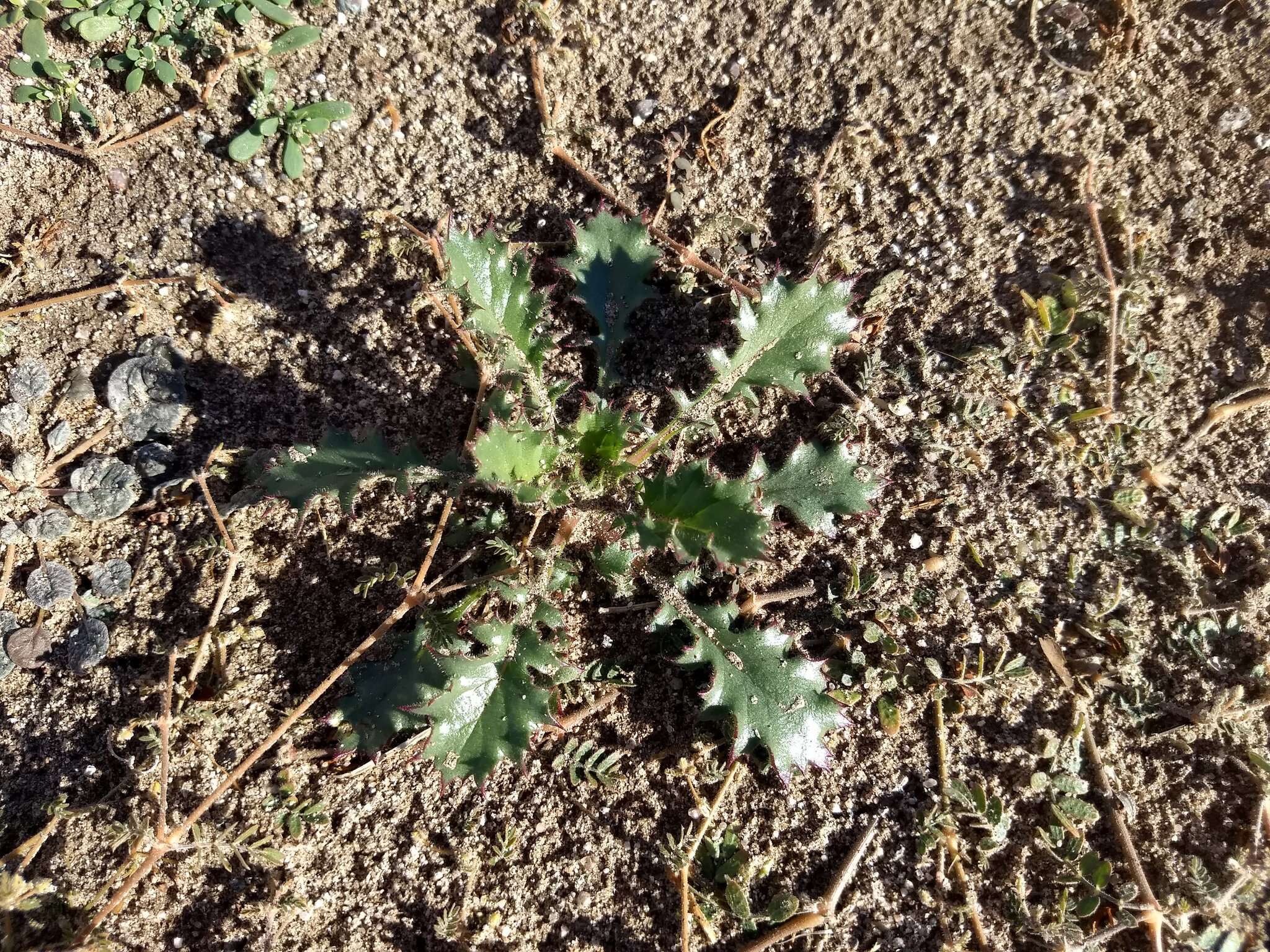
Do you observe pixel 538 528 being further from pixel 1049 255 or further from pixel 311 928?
pixel 1049 255

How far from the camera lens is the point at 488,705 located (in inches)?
82.9

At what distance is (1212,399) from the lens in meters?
2.40

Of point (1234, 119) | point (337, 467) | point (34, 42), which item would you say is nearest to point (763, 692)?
point (337, 467)

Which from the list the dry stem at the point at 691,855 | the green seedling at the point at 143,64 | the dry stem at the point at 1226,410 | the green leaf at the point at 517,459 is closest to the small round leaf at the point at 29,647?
the green leaf at the point at 517,459

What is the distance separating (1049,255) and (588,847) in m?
2.29

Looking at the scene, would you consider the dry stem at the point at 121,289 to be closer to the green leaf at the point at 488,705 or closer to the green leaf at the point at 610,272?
the green leaf at the point at 610,272

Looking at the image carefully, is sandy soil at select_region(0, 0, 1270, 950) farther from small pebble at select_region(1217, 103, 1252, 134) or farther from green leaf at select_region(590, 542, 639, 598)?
green leaf at select_region(590, 542, 639, 598)

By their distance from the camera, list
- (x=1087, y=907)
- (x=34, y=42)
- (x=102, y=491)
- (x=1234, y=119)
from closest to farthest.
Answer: (x=1087, y=907) → (x=102, y=491) → (x=1234, y=119) → (x=34, y=42)

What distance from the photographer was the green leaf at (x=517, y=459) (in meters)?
2.05

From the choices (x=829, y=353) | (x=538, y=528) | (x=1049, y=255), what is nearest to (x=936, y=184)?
(x=1049, y=255)

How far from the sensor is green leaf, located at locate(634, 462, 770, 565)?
2043 mm

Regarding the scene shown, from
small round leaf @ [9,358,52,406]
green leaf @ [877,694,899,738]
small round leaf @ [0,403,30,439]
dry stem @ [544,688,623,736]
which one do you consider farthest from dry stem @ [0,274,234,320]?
green leaf @ [877,694,899,738]

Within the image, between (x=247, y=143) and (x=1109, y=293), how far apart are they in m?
2.80

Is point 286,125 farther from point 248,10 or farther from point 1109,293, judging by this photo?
point 1109,293
